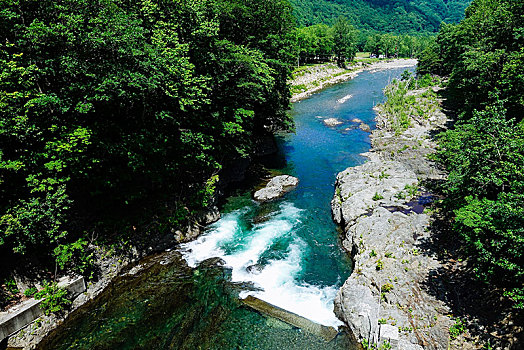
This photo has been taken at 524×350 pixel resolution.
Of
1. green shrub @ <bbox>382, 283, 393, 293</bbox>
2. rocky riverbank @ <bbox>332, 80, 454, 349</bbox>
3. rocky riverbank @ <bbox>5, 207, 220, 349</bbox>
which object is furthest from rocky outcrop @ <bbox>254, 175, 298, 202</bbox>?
green shrub @ <bbox>382, 283, 393, 293</bbox>

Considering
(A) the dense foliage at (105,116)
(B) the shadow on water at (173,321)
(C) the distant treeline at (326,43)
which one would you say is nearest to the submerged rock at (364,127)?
(C) the distant treeline at (326,43)

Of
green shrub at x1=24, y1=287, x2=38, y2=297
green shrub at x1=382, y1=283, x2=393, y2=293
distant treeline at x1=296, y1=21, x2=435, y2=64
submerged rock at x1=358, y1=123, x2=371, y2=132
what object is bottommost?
green shrub at x1=382, y1=283, x2=393, y2=293

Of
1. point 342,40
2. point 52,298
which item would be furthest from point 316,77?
point 52,298

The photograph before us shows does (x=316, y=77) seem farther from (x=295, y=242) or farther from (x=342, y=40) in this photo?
(x=295, y=242)

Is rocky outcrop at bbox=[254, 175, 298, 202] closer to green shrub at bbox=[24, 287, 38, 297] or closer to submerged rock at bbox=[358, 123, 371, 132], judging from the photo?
green shrub at bbox=[24, 287, 38, 297]

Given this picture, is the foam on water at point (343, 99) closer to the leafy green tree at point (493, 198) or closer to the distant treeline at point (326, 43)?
the distant treeline at point (326, 43)
